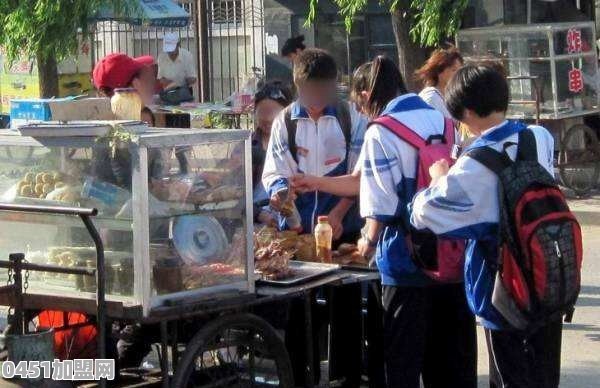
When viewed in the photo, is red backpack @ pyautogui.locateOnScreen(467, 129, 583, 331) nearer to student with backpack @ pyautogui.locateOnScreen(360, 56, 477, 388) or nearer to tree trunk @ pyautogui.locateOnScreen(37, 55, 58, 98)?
student with backpack @ pyautogui.locateOnScreen(360, 56, 477, 388)

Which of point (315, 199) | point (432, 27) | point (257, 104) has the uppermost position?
point (432, 27)

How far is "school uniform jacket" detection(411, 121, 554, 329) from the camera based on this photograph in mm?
4199

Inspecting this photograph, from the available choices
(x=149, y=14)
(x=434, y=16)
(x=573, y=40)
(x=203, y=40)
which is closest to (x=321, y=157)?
(x=434, y=16)

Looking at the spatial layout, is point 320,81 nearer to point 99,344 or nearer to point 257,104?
point 257,104

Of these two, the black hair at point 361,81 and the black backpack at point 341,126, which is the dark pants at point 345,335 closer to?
the black backpack at point 341,126

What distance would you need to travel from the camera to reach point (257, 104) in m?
6.92

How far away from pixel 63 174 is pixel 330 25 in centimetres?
1279

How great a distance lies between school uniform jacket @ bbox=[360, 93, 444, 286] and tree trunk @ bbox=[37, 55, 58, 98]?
9.78m

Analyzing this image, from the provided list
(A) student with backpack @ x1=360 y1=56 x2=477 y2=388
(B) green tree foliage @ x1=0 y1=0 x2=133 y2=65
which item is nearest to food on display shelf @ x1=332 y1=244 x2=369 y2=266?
(A) student with backpack @ x1=360 y1=56 x2=477 y2=388

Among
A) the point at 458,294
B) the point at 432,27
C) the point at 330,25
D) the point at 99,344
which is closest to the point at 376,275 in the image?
the point at 458,294

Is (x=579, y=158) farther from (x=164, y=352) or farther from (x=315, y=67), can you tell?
(x=164, y=352)

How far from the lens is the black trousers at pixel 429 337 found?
4.92 meters

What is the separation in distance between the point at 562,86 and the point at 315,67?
8277 millimetres

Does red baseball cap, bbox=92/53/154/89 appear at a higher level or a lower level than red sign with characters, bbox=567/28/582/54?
lower
